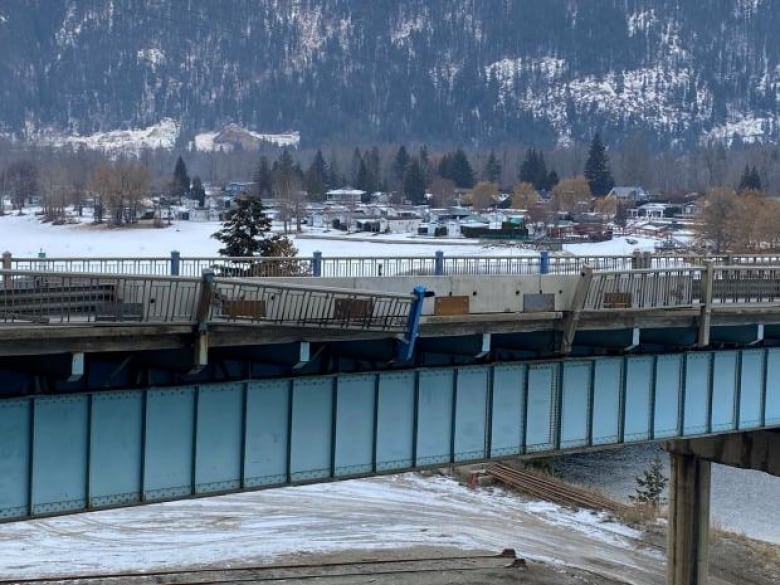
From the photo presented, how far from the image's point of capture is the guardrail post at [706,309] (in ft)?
96.3

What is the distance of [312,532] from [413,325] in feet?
66.1

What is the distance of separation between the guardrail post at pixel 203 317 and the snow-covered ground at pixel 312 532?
18.1 metres

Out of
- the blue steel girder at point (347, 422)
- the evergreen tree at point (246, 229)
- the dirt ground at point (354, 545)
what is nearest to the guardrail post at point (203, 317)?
the blue steel girder at point (347, 422)

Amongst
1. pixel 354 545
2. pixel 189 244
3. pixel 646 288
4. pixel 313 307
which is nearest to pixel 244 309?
pixel 313 307

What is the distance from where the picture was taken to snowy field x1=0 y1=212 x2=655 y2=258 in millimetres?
109625

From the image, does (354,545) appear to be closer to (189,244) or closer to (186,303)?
(186,303)

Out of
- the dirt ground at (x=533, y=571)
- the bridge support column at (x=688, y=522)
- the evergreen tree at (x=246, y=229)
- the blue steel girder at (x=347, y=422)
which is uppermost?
the evergreen tree at (x=246, y=229)

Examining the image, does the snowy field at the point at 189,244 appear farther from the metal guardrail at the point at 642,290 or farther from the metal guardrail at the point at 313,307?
the metal guardrail at the point at 313,307

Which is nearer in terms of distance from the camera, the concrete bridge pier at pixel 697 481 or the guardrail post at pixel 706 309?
the guardrail post at pixel 706 309

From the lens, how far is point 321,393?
25.2 metres

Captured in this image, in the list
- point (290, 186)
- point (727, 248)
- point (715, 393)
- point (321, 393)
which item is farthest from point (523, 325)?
point (290, 186)

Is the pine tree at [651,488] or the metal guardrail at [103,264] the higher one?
the metal guardrail at [103,264]

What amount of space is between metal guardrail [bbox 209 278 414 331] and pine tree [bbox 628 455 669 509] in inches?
1059

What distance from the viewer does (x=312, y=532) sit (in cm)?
4288
